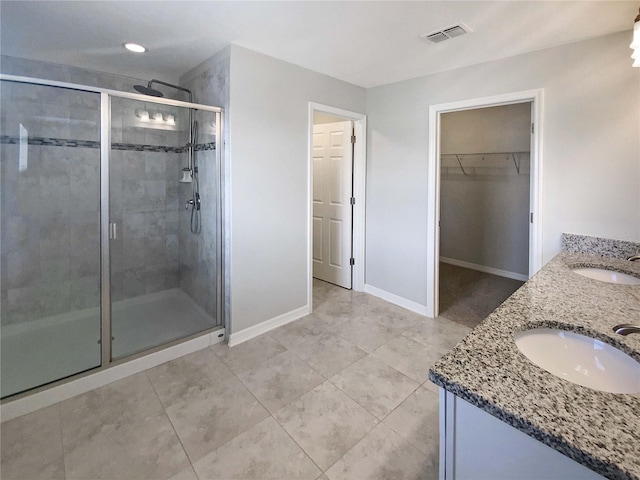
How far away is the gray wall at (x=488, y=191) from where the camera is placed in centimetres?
442

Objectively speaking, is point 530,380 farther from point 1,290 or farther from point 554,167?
point 1,290

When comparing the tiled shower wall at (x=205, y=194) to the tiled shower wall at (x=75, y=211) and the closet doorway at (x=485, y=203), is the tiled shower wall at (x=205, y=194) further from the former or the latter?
the closet doorway at (x=485, y=203)

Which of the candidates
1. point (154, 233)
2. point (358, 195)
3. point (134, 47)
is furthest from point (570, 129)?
point (154, 233)

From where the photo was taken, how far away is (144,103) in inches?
103

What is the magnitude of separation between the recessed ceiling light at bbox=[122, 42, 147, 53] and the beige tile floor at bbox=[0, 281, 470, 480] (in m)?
2.44

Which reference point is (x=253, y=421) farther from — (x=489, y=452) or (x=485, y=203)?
(x=485, y=203)

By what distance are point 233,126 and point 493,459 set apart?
102 inches

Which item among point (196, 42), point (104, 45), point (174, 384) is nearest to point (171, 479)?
point (174, 384)

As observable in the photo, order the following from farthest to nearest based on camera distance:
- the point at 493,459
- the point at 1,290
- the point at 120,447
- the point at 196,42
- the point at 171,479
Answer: the point at 1,290 → the point at 196,42 → the point at 120,447 → the point at 171,479 → the point at 493,459

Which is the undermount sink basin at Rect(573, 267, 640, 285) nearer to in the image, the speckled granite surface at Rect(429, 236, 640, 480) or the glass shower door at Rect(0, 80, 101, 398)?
the speckled granite surface at Rect(429, 236, 640, 480)

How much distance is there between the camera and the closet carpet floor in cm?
342

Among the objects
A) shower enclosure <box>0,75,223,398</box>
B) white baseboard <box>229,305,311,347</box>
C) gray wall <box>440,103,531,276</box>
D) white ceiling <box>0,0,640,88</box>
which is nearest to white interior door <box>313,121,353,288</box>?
white baseboard <box>229,305,311,347</box>

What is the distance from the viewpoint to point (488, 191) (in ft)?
15.7

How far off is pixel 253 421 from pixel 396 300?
218 centimetres
